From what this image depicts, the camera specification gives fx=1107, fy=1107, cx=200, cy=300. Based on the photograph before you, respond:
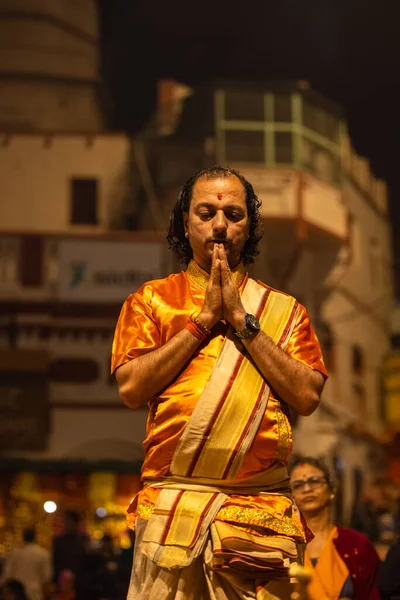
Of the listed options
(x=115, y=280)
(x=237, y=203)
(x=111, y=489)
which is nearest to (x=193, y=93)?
(x=115, y=280)

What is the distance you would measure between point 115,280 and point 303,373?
20494 mm

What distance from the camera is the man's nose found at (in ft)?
10.8

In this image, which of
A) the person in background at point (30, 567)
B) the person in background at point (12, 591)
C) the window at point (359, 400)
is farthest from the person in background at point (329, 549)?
the window at point (359, 400)

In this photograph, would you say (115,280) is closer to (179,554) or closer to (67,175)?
(67,175)

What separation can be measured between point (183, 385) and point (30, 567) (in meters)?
8.27

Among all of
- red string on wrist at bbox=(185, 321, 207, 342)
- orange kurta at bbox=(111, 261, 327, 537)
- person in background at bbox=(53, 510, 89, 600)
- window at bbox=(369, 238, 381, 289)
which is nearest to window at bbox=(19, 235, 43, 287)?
window at bbox=(369, 238, 381, 289)

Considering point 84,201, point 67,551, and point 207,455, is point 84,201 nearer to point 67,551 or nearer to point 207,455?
point 67,551

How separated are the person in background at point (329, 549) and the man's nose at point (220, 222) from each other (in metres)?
2.40

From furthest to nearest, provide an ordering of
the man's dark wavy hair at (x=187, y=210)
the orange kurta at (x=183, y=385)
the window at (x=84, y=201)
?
the window at (x=84, y=201) → the man's dark wavy hair at (x=187, y=210) → the orange kurta at (x=183, y=385)

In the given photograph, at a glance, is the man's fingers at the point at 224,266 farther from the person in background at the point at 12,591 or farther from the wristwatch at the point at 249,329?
the person in background at the point at 12,591

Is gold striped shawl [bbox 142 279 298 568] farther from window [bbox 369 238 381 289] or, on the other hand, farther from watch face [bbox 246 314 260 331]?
window [bbox 369 238 381 289]

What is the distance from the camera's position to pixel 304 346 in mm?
3316

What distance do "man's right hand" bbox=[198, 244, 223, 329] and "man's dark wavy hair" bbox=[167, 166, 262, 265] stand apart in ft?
1.00

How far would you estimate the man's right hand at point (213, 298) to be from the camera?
10.5 ft
